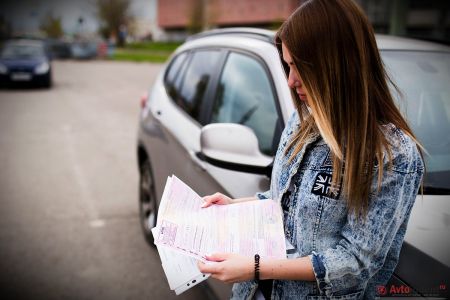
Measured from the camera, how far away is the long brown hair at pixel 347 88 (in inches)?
42.4

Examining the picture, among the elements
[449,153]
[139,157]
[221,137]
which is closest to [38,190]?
[139,157]

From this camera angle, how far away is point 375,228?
1077 mm

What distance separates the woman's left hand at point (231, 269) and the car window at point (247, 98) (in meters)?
0.96

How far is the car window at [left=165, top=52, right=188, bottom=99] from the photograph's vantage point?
11.7ft

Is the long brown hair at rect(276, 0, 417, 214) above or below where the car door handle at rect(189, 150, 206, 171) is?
above

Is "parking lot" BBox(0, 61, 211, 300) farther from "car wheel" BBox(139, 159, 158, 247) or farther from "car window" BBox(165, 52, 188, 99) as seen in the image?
"car window" BBox(165, 52, 188, 99)

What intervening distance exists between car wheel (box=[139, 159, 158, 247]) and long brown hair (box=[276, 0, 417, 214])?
254 centimetres

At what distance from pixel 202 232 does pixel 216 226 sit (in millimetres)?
64

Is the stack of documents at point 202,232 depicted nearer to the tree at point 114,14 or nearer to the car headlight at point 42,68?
the car headlight at point 42,68

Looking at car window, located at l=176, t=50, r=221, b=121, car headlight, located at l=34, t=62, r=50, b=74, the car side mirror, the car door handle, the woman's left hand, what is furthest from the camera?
car headlight, located at l=34, t=62, r=50, b=74

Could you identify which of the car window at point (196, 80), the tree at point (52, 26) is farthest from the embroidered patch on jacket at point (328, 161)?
the tree at point (52, 26)

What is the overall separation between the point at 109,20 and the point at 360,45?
59103mm

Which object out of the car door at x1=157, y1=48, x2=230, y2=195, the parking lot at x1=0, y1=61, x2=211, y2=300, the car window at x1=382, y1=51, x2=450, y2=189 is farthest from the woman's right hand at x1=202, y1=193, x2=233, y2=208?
the parking lot at x1=0, y1=61, x2=211, y2=300

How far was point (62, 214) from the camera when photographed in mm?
4328
